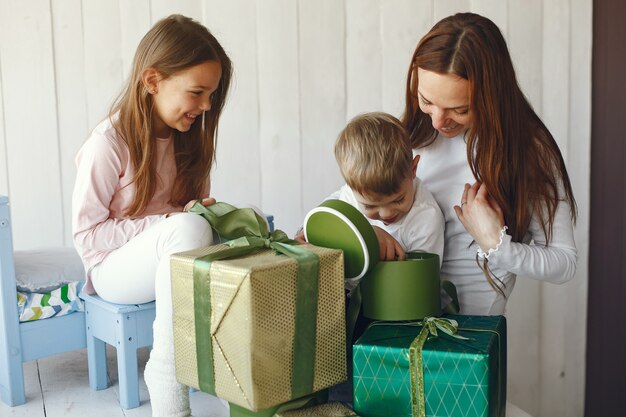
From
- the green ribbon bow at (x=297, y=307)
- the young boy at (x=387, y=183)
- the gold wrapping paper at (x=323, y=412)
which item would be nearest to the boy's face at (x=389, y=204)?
the young boy at (x=387, y=183)

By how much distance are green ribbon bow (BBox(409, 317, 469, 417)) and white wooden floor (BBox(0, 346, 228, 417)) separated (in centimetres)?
45

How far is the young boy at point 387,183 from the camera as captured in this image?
4.27 feet

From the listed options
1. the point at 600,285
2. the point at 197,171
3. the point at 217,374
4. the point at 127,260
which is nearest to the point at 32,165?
the point at 197,171

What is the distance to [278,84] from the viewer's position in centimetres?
226

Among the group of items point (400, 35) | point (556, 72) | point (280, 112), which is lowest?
point (280, 112)

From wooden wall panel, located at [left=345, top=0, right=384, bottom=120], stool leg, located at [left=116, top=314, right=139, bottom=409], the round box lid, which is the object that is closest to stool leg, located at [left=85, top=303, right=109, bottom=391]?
stool leg, located at [left=116, top=314, right=139, bottom=409]

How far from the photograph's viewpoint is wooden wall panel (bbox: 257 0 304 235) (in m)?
2.24

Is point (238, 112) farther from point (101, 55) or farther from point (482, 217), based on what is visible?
point (482, 217)

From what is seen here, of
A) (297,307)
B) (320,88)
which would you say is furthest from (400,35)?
(297,307)

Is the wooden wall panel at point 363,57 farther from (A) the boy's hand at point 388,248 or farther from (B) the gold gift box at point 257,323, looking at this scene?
(B) the gold gift box at point 257,323

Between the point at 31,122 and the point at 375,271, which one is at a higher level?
the point at 31,122

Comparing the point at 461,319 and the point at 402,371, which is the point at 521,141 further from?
the point at 402,371

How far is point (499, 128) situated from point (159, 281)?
64 centimetres

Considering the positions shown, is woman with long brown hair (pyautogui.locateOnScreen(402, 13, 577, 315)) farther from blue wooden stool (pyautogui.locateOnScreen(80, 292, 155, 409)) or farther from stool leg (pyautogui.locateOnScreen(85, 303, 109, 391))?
stool leg (pyautogui.locateOnScreen(85, 303, 109, 391))
